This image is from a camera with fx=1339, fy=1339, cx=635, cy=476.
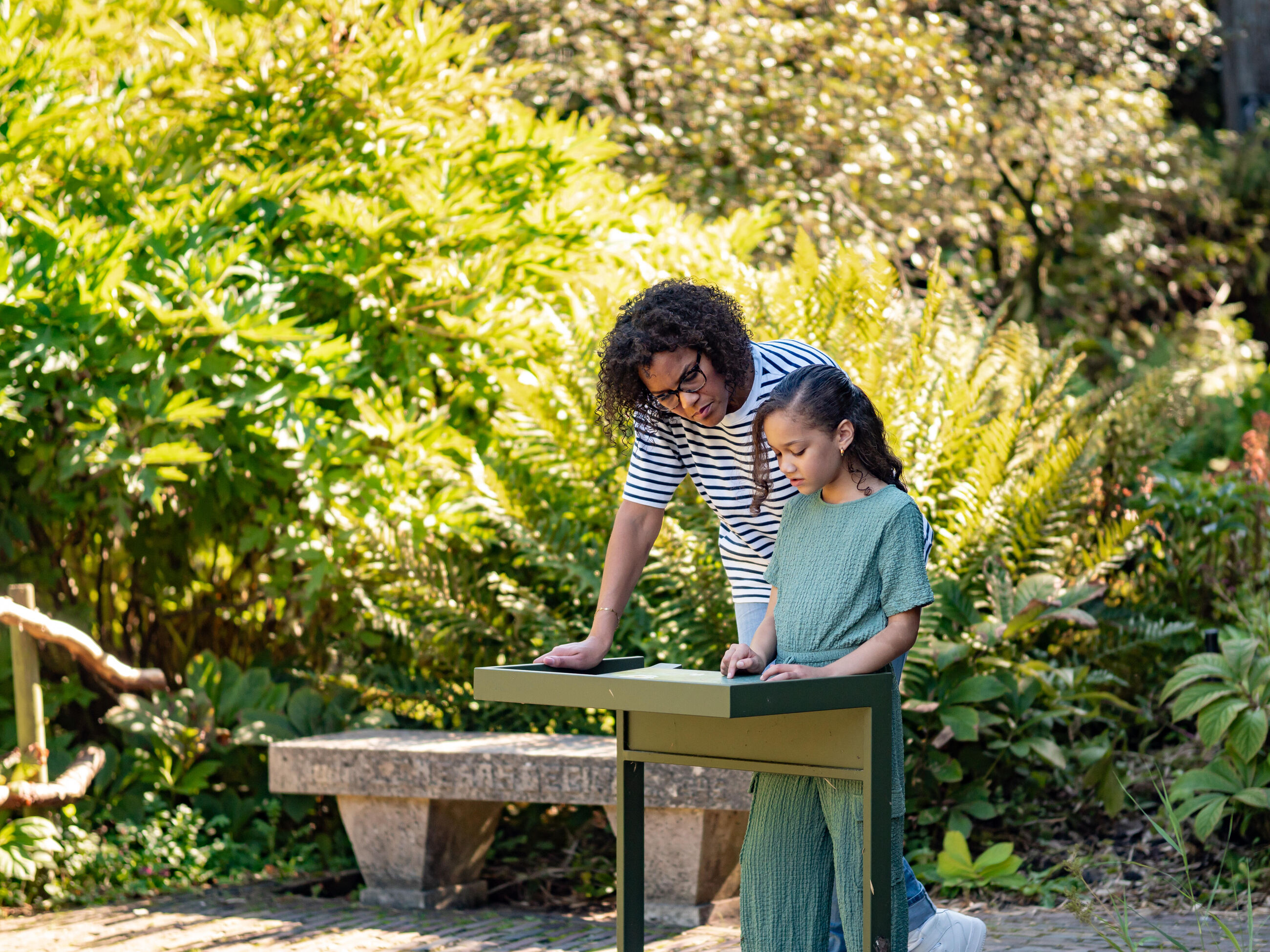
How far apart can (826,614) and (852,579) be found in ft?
0.28

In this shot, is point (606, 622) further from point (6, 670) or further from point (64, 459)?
point (6, 670)

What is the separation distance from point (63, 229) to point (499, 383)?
5.61 ft

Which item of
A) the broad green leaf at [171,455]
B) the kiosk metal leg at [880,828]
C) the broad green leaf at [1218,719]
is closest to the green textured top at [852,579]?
the kiosk metal leg at [880,828]

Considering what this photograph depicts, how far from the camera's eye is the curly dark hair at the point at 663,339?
2.71m

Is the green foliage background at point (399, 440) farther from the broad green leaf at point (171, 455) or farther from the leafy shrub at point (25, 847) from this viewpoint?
the leafy shrub at point (25, 847)

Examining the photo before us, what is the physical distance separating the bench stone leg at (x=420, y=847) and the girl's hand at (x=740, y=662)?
2284mm

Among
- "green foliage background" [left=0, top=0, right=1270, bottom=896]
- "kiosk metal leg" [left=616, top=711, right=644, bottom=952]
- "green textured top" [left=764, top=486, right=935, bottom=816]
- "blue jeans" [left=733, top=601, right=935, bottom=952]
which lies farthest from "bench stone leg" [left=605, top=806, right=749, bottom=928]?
"green textured top" [left=764, top=486, right=935, bottom=816]

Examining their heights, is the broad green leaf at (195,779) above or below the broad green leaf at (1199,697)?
below

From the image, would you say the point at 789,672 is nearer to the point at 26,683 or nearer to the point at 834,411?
the point at 834,411

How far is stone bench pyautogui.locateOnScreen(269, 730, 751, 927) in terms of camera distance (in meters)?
4.14

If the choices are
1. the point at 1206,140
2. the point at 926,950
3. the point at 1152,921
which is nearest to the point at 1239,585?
the point at 1152,921

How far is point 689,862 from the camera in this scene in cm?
415

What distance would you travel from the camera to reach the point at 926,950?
261cm

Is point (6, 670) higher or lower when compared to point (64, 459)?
lower
